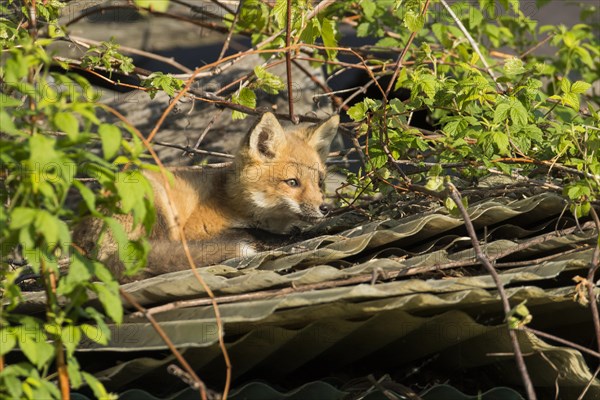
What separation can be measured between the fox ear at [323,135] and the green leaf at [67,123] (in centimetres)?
320

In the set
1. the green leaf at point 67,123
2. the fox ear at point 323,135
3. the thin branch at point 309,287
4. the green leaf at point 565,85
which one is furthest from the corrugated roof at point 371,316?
the fox ear at point 323,135

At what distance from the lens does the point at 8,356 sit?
3.49 meters

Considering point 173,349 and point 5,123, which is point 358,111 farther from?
point 5,123

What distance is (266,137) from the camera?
5.41 m

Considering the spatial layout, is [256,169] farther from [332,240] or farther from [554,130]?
[554,130]

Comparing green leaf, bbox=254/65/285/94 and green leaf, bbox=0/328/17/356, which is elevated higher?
green leaf, bbox=254/65/285/94

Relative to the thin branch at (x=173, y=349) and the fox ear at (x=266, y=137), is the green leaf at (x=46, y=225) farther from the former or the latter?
the fox ear at (x=266, y=137)

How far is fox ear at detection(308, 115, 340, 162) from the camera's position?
18.2 ft

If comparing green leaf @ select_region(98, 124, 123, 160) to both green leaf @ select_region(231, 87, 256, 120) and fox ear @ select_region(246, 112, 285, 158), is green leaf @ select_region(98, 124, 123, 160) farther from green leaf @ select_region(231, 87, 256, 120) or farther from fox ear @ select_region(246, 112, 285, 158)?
fox ear @ select_region(246, 112, 285, 158)

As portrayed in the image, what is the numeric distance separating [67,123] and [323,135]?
11.2 ft

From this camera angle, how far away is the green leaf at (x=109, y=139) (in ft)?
7.99

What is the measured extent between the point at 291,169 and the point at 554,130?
186 cm

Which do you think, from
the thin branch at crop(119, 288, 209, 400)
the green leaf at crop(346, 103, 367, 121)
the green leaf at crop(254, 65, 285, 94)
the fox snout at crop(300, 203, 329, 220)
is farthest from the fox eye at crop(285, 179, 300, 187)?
the thin branch at crop(119, 288, 209, 400)

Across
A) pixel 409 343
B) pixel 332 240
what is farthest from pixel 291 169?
pixel 409 343
